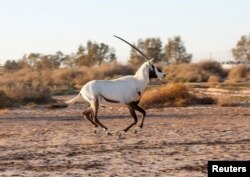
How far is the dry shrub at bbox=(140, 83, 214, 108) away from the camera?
30125 millimetres

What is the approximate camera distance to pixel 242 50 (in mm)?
128000

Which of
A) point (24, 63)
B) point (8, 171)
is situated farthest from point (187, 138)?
point (24, 63)

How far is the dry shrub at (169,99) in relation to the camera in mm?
30125

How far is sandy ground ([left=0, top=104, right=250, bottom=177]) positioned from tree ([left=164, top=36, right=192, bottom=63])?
108 m

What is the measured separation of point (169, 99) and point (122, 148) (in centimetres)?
1759

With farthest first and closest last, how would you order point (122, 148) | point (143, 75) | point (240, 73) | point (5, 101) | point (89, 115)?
point (240, 73) → point (5, 101) → point (89, 115) → point (143, 75) → point (122, 148)

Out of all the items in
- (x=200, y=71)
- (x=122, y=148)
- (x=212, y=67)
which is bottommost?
(x=122, y=148)

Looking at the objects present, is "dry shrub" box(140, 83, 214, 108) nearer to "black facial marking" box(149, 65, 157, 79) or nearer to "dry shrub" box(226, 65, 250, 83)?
"black facial marking" box(149, 65, 157, 79)

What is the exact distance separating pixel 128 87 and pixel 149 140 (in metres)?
1.56

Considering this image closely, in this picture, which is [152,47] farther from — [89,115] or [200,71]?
[89,115]

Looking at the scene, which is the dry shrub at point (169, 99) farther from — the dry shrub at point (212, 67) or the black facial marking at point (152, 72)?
the dry shrub at point (212, 67)

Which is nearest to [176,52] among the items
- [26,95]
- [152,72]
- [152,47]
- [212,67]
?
[152,47]

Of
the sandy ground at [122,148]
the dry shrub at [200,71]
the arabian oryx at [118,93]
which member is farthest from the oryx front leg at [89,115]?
the dry shrub at [200,71]

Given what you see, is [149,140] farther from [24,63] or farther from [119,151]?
[24,63]
